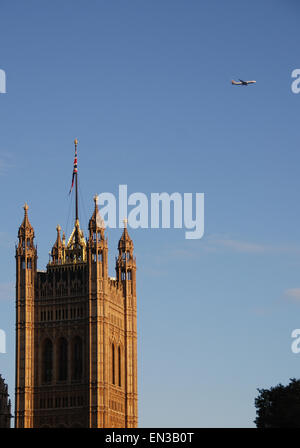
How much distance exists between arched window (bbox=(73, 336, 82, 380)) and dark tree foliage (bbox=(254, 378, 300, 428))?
1347 inches

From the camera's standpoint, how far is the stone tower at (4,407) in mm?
188500

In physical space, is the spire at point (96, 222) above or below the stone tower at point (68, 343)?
above

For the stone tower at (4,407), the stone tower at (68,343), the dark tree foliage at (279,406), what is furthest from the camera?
the stone tower at (68,343)

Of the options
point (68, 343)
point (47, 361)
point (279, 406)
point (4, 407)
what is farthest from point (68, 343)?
point (279, 406)

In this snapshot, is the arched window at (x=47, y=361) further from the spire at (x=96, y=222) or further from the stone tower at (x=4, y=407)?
the spire at (x=96, y=222)

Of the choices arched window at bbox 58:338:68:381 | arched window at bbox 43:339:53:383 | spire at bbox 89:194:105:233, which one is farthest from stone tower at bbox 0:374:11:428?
spire at bbox 89:194:105:233

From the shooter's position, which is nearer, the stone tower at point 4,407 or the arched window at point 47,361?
the stone tower at point 4,407

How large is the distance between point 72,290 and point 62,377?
1252 centimetres

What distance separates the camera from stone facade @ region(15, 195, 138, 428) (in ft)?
632

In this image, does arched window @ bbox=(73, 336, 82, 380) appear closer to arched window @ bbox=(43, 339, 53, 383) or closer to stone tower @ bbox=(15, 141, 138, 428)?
stone tower @ bbox=(15, 141, 138, 428)

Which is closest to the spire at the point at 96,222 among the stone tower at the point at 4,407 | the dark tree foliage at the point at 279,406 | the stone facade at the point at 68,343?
the stone facade at the point at 68,343

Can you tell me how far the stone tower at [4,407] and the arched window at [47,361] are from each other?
279 inches

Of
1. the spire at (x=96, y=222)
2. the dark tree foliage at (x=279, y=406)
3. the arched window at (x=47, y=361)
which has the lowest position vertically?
the dark tree foliage at (x=279, y=406)
